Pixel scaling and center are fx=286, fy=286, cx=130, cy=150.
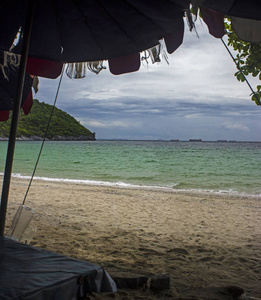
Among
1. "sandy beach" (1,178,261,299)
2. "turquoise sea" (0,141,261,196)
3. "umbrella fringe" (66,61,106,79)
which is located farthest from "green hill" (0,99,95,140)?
"umbrella fringe" (66,61,106,79)

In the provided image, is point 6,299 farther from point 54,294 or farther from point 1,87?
point 1,87

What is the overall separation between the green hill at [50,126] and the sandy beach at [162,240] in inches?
1553

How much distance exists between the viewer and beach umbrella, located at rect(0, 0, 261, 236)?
223 cm

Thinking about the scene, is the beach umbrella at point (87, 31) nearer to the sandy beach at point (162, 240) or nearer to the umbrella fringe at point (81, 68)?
the umbrella fringe at point (81, 68)

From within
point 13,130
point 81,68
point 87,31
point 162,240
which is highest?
point 87,31

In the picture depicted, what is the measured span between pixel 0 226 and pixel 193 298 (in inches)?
67.3

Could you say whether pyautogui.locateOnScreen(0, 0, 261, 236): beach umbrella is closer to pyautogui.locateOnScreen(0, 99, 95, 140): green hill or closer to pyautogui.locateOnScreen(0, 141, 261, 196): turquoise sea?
pyautogui.locateOnScreen(0, 141, 261, 196): turquoise sea

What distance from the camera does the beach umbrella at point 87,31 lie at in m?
2.23

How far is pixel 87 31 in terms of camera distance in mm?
2668

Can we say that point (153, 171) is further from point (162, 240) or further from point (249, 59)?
point (249, 59)

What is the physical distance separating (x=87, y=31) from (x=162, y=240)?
2.98 m

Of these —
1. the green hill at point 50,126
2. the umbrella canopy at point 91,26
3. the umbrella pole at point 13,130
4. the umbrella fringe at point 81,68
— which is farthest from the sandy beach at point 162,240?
the green hill at point 50,126

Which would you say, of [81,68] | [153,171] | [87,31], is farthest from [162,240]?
[153,171]

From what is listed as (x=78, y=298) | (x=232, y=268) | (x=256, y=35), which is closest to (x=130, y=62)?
(x=256, y=35)
